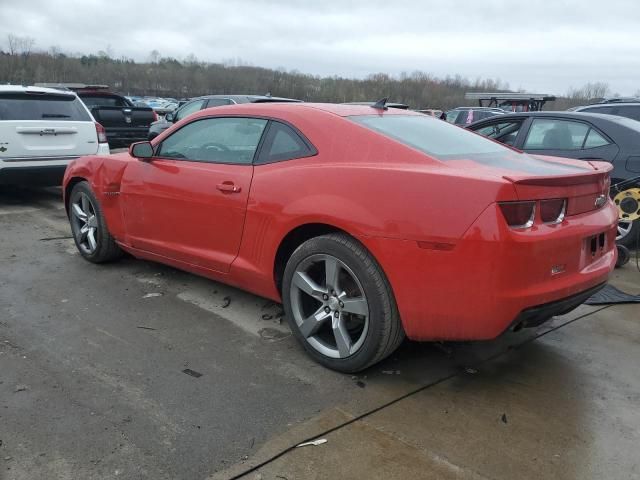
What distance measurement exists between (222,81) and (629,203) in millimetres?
84372

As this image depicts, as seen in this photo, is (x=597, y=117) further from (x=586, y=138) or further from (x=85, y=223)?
(x=85, y=223)

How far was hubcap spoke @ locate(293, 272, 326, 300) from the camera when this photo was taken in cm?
316

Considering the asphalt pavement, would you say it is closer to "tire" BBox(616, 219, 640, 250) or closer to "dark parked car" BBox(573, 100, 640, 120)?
"tire" BBox(616, 219, 640, 250)

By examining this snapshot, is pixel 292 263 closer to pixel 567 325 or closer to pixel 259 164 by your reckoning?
pixel 259 164

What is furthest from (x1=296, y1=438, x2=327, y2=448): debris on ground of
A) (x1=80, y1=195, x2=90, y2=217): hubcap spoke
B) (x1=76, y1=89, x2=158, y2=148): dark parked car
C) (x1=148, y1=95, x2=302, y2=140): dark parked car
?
(x1=76, y1=89, x2=158, y2=148): dark parked car

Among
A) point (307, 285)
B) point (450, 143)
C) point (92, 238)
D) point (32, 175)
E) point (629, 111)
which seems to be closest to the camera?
point (307, 285)

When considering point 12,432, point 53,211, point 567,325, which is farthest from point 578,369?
point 53,211

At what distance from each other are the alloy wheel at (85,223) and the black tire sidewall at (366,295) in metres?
2.56

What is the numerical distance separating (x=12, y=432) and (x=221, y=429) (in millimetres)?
941

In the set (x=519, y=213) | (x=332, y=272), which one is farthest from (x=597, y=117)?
(x=332, y=272)

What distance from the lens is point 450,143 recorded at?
11.0 ft

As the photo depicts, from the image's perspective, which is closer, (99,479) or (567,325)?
(99,479)

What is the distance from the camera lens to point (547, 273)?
8.67 ft

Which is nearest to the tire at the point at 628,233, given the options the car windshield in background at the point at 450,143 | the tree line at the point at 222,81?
the car windshield in background at the point at 450,143
